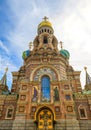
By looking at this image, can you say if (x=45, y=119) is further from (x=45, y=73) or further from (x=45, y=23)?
(x=45, y=23)

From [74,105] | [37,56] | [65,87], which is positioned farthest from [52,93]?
[37,56]

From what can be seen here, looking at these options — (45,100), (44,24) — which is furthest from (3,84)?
(44,24)

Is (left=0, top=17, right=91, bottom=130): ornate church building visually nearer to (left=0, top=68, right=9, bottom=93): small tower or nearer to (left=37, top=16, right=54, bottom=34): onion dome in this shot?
(left=0, top=68, right=9, bottom=93): small tower

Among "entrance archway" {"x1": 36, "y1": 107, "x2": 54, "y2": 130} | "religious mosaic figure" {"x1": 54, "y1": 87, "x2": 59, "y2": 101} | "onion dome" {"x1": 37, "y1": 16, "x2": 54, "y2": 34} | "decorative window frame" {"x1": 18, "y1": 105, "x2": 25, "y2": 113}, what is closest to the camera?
"entrance archway" {"x1": 36, "y1": 107, "x2": 54, "y2": 130}

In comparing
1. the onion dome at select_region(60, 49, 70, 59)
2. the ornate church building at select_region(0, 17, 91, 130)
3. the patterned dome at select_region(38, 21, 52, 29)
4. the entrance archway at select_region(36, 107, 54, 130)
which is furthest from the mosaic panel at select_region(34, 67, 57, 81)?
the patterned dome at select_region(38, 21, 52, 29)

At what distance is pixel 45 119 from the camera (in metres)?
19.1

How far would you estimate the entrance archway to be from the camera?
Answer: 18539 millimetres

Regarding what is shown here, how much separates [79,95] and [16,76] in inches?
496

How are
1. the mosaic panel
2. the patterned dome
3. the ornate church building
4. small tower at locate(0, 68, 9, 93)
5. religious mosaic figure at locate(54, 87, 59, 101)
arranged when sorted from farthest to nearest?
1. the patterned dome
2. small tower at locate(0, 68, 9, 93)
3. the mosaic panel
4. religious mosaic figure at locate(54, 87, 59, 101)
5. the ornate church building

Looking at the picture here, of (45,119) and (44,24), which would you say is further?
(44,24)

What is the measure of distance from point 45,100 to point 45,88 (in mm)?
2113

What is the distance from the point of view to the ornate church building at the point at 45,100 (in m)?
18.8

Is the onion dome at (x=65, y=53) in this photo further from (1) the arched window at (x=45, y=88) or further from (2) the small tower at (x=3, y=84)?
(2) the small tower at (x=3, y=84)

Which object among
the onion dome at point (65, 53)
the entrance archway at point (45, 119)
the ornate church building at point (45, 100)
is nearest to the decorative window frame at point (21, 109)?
the ornate church building at point (45, 100)
